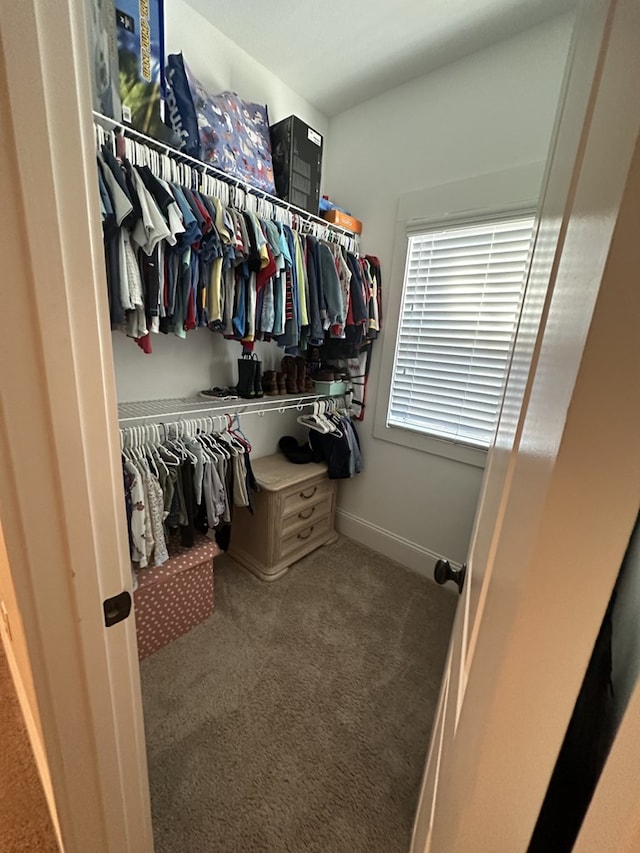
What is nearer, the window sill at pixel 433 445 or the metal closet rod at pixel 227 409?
the metal closet rod at pixel 227 409

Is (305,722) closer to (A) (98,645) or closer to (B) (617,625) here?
(A) (98,645)

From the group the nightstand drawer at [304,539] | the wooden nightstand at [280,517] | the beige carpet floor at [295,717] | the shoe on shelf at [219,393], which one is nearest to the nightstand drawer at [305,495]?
the wooden nightstand at [280,517]

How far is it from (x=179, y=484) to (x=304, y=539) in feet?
3.32

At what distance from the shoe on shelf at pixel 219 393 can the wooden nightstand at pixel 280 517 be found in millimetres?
506

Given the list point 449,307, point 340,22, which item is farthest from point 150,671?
point 340,22

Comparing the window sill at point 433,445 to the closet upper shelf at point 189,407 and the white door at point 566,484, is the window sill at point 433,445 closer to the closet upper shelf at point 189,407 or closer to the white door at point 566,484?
the closet upper shelf at point 189,407

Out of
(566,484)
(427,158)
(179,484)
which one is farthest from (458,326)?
(566,484)

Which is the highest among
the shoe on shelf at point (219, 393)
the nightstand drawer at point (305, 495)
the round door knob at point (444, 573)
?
the shoe on shelf at point (219, 393)

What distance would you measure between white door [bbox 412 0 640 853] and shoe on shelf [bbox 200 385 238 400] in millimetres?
1710

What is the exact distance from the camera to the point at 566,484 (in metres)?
0.25

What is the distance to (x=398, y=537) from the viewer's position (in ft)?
7.52

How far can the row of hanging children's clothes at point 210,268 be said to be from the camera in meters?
1.19

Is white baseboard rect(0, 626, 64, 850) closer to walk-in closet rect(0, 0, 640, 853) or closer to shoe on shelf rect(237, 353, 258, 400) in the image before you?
walk-in closet rect(0, 0, 640, 853)

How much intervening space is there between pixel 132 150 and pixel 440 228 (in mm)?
1527
